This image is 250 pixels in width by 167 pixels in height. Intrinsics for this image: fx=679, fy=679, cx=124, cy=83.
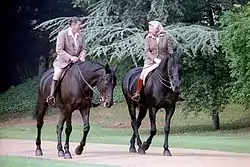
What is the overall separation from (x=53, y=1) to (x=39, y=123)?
72.4 ft

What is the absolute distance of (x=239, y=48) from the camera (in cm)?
2356

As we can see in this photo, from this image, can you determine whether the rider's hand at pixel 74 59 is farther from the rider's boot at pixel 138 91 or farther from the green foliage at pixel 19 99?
the green foliage at pixel 19 99

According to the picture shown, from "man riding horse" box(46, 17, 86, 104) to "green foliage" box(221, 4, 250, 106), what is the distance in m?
8.81

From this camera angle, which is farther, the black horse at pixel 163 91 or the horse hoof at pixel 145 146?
the horse hoof at pixel 145 146

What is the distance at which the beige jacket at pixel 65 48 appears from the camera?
49.9 ft

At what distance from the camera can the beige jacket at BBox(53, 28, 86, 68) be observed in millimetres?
15211

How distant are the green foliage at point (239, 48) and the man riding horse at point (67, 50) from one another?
Answer: 8813 millimetres

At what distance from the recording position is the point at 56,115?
3853 cm

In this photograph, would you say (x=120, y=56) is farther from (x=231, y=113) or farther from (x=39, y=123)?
(x=231, y=113)

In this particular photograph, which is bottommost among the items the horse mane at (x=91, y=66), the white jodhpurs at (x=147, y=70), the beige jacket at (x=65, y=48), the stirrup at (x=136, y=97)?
the stirrup at (x=136, y=97)

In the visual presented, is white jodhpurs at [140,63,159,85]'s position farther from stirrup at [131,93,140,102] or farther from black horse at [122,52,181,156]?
stirrup at [131,93,140,102]

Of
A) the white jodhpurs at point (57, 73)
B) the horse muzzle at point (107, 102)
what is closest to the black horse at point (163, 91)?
the horse muzzle at point (107, 102)

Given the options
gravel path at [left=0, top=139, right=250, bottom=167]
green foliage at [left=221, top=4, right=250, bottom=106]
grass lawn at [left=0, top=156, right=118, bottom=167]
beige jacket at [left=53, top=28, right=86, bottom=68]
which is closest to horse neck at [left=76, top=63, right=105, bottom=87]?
beige jacket at [left=53, top=28, right=86, bottom=68]

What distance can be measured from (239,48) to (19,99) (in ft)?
69.2
